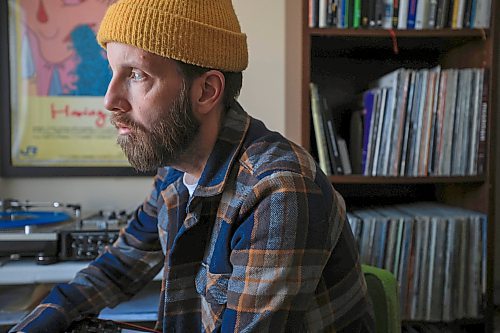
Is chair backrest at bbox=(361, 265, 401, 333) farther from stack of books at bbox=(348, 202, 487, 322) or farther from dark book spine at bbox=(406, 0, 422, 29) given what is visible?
dark book spine at bbox=(406, 0, 422, 29)

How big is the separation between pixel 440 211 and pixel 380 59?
0.51 m

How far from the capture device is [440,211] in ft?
4.63

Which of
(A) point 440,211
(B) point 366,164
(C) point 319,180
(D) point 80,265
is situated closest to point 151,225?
(D) point 80,265

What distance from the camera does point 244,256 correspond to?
0.76 metres

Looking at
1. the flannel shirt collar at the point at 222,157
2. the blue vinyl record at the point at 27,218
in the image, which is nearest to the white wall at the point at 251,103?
the blue vinyl record at the point at 27,218

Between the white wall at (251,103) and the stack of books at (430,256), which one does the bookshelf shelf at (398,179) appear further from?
the white wall at (251,103)

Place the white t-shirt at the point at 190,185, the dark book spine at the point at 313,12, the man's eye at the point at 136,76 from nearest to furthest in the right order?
the man's eye at the point at 136,76 < the white t-shirt at the point at 190,185 < the dark book spine at the point at 313,12

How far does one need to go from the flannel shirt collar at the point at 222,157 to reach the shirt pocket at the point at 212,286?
141 millimetres

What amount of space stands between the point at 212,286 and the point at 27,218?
0.66m

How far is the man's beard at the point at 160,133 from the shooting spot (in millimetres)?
860

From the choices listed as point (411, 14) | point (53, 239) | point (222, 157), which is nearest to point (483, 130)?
point (411, 14)

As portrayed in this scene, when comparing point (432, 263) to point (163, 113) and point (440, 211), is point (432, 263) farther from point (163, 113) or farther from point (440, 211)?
point (163, 113)

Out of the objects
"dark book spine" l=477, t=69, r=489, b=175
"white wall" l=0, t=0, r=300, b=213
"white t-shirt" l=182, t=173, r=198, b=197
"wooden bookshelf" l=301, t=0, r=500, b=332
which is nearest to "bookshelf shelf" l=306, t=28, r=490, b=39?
"wooden bookshelf" l=301, t=0, r=500, b=332

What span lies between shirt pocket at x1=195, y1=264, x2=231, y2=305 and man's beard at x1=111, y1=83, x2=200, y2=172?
223 millimetres
